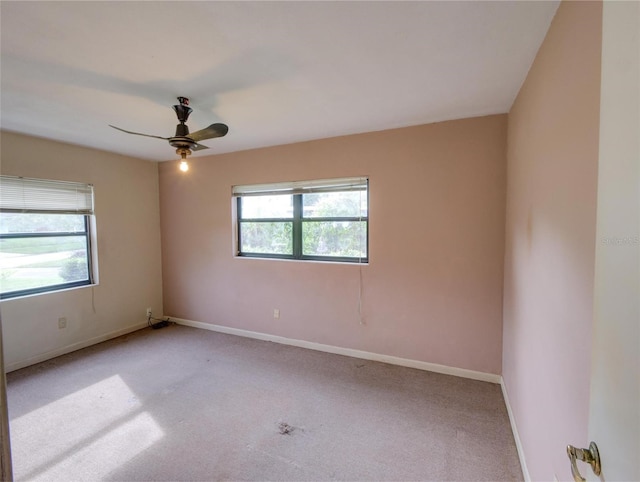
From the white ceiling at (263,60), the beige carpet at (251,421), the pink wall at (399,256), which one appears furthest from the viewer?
the pink wall at (399,256)

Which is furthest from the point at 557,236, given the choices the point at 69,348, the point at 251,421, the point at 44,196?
the point at 69,348

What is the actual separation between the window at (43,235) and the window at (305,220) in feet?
6.03

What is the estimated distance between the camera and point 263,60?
1.71 meters

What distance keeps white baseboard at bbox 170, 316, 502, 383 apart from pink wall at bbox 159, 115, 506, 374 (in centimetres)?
6

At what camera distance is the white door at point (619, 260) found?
21.1 inches

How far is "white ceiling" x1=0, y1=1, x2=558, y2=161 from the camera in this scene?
52.6 inches

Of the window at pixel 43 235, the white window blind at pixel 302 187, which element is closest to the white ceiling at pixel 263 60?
the white window blind at pixel 302 187

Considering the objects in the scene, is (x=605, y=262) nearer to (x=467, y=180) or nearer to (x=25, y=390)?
(x=467, y=180)

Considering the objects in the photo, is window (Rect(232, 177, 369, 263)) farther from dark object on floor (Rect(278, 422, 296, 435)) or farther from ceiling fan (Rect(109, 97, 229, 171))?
dark object on floor (Rect(278, 422, 296, 435))

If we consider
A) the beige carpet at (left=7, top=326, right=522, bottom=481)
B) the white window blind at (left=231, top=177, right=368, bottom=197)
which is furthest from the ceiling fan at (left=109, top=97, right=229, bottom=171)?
the beige carpet at (left=7, top=326, right=522, bottom=481)

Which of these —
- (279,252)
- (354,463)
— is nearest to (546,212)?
(354,463)

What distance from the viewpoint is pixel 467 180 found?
2.70 meters

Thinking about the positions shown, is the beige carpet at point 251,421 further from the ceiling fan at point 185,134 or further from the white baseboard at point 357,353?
the ceiling fan at point 185,134

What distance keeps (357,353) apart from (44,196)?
3847 mm
